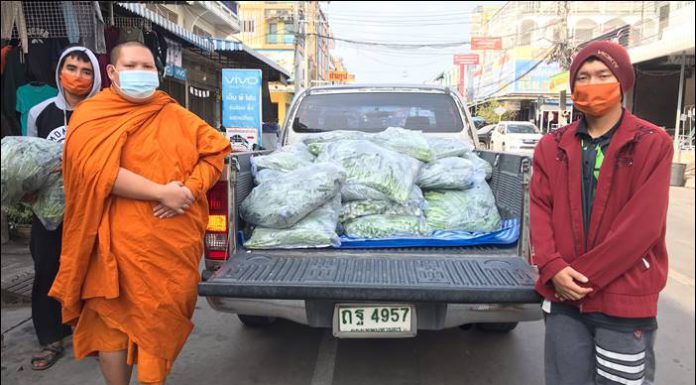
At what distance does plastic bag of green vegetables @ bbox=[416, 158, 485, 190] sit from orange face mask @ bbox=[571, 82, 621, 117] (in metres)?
1.36

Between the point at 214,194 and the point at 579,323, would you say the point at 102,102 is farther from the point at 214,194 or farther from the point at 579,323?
the point at 579,323

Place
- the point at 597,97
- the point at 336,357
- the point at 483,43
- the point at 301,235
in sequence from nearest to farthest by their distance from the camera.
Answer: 1. the point at 597,97
2. the point at 301,235
3. the point at 336,357
4. the point at 483,43

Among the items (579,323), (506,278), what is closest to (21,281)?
(506,278)

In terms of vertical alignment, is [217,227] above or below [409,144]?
below

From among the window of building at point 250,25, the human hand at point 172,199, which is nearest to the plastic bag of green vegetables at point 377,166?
the human hand at point 172,199

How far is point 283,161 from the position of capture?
3377 mm

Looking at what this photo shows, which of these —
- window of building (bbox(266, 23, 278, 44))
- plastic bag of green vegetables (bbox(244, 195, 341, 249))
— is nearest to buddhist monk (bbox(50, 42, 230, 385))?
plastic bag of green vegetables (bbox(244, 195, 341, 249))

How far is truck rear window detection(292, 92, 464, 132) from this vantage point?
468 cm

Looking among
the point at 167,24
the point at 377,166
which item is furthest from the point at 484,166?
the point at 167,24

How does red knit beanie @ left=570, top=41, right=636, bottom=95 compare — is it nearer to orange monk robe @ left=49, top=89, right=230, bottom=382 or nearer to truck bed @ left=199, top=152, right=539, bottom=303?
truck bed @ left=199, top=152, right=539, bottom=303

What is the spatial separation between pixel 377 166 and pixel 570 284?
151 cm

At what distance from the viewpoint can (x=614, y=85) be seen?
6.39 ft

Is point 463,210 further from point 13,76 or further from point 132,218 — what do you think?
point 13,76

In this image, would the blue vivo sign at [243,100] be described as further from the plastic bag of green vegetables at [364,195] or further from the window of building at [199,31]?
the window of building at [199,31]
